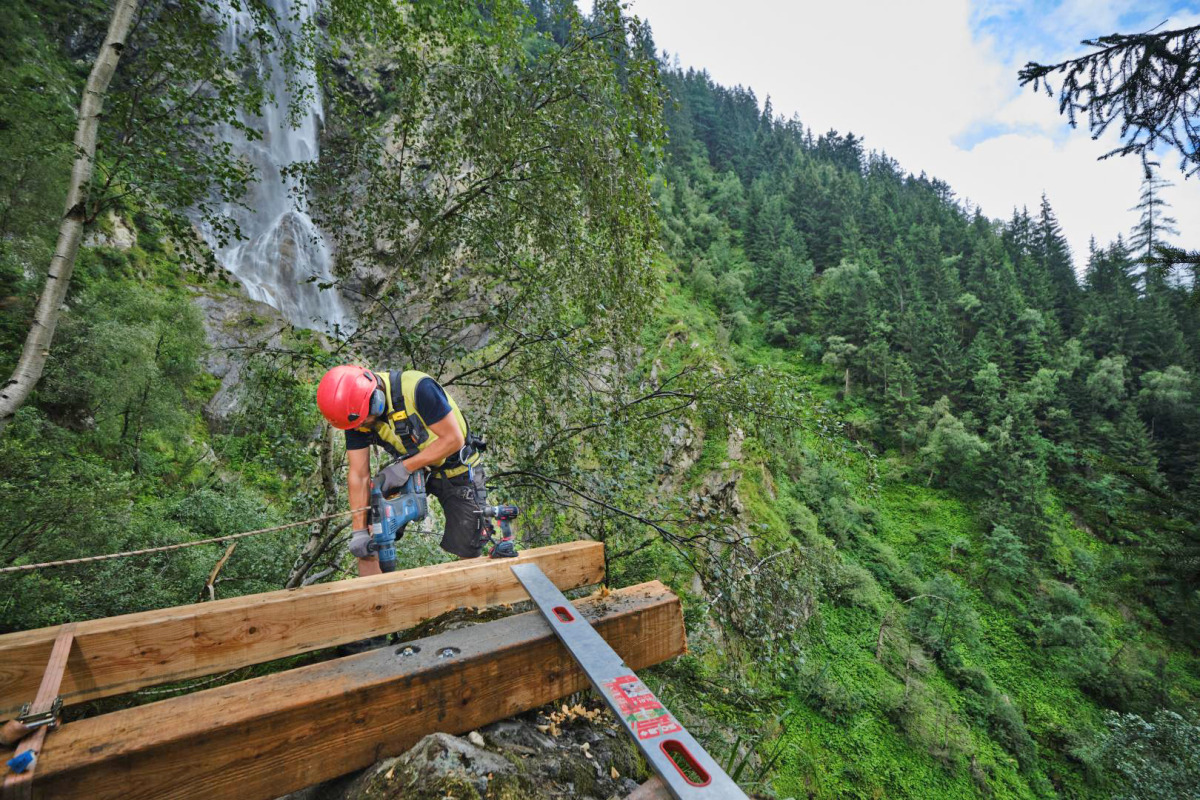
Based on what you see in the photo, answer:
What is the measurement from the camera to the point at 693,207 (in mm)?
54156

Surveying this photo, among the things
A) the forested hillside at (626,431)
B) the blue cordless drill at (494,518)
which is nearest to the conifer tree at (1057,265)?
the forested hillside at (626,431)

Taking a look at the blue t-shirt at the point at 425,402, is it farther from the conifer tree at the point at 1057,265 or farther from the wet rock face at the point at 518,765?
the conifer tree at the point at 1057,265

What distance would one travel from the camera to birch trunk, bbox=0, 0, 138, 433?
11.9 ft

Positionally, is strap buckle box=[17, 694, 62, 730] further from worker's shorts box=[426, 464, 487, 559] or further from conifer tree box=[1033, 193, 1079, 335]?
conifer tree box=[1033, 193, 1079, 335]

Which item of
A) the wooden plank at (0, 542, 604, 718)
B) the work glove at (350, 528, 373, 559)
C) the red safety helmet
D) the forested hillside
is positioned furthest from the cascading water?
the wooden plank at (0, 542, 604, 718)

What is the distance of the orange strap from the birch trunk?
3386 mm

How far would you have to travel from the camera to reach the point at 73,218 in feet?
12.2

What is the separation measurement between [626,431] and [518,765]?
3.39 metres

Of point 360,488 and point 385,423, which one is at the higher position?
point 385,423

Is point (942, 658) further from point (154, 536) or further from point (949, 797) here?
point (154, 536)

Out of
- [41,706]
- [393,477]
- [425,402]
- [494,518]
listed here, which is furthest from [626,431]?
[41,706]

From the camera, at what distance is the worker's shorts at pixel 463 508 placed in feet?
13.1

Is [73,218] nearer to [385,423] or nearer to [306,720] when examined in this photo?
[385,423]

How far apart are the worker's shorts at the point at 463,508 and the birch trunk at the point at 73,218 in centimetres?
314
